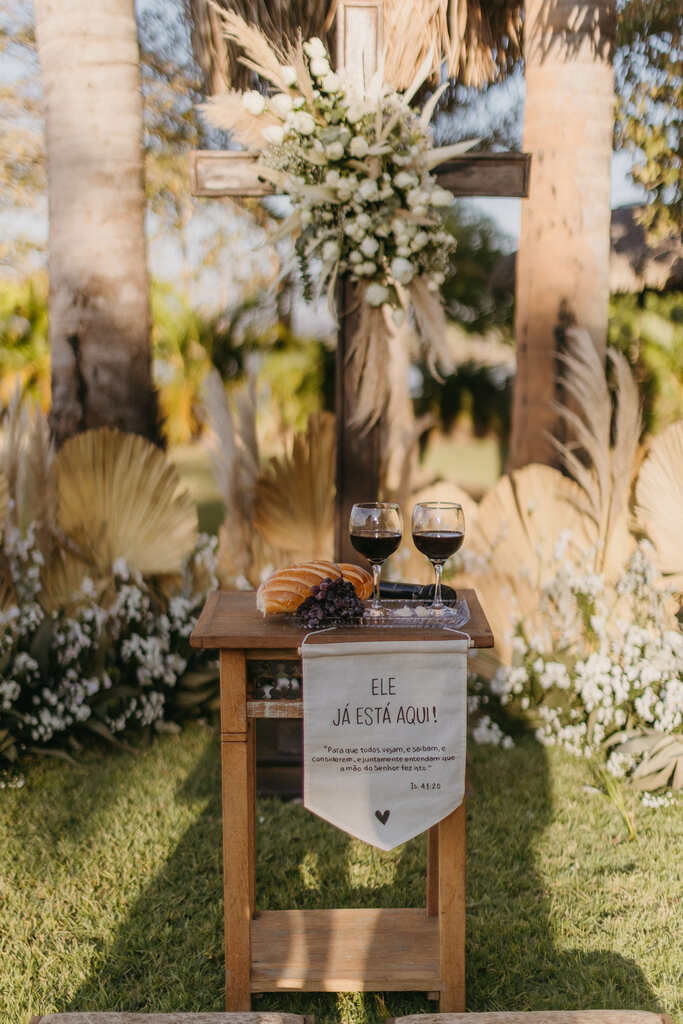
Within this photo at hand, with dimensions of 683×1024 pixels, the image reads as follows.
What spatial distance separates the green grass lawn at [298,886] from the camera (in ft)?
7.59

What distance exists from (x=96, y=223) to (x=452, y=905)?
3.28 m

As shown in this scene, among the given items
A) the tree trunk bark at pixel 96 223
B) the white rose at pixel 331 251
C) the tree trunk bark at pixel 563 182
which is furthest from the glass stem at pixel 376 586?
the tree trunk bark at pixel 563 182

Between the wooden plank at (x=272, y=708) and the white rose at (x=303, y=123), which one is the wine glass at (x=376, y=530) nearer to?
the wooden plank at (x=272, y=708)

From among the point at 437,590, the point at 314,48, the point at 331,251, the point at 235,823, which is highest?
the point at 314,48

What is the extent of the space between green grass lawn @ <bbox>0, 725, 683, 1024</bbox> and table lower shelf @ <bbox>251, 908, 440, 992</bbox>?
0.09 meters

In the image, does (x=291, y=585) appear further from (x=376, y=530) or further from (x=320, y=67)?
(x=320, y=67)

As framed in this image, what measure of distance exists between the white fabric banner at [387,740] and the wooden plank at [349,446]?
4.25ft

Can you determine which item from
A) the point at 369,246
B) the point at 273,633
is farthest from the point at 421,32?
the point at 273,633

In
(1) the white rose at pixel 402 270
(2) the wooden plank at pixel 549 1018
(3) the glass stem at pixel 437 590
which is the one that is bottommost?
(2) the wooden plank at pixel 549 1018

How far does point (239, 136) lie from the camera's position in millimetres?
3215

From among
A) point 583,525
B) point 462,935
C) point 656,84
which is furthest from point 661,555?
point 656,84

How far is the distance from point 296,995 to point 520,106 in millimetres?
6005

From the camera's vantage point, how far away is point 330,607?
2025 millimetres

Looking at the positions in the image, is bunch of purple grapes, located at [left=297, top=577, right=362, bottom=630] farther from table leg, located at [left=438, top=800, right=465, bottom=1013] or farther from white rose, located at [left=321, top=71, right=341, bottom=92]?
white rose, located at [left=321, top=71, right=341, bottom=92]
